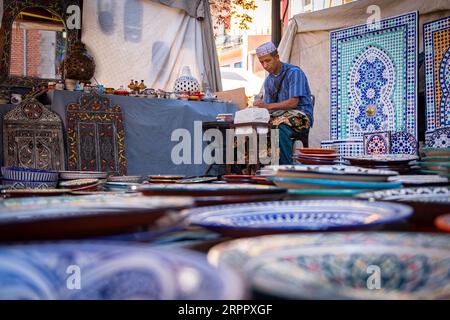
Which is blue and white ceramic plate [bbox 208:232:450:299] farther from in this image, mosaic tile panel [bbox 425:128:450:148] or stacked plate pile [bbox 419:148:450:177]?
mosaic tile panel [bbox 425:128:450:148]

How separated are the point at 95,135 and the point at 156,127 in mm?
606

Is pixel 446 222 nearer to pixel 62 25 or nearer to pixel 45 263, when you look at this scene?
pixel 45 263

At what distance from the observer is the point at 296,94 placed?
11.7 ft

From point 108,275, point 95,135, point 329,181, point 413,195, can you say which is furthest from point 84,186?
point 95,135

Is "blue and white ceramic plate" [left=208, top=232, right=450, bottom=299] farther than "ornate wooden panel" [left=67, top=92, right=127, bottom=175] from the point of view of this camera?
No

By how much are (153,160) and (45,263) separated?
3.69 m

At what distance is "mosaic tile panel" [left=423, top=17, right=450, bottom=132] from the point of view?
11.8ft

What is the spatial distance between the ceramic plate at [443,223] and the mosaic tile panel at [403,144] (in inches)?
121

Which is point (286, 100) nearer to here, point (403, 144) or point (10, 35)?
point (403, 144)

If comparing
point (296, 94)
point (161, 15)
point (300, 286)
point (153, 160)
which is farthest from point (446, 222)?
point (161, 15)

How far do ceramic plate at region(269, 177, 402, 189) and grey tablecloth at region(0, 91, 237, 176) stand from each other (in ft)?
10.1

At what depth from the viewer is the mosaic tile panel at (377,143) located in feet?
11.6

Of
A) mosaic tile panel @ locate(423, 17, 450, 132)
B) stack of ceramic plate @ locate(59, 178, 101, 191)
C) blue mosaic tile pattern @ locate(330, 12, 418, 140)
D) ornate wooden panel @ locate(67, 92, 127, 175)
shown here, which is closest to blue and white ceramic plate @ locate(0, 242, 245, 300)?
stack of ceramic plate @ locate(59, 178, 101, 191)

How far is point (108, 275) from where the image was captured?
38cm
